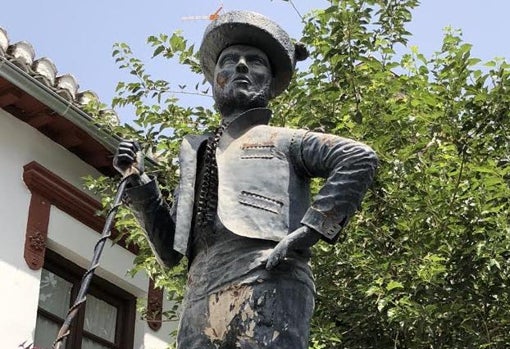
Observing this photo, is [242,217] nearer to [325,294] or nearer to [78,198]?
[325,294]

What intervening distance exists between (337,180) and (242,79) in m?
0.73

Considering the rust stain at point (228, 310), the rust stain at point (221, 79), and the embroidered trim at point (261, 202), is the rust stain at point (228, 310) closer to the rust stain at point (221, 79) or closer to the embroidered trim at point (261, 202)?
the embroidered trim at point (261, 202)

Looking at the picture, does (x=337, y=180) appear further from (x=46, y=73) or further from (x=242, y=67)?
(x=46, y=73)

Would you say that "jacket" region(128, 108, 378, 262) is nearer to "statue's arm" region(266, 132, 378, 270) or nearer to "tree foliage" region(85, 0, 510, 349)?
"statue's arm" region(266, 132, 378, 270)

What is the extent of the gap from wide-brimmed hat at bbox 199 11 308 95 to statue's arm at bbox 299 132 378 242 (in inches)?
20.0

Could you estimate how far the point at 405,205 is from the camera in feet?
26.7

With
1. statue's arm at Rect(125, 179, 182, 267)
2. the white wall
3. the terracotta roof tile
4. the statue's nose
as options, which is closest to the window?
the white wall

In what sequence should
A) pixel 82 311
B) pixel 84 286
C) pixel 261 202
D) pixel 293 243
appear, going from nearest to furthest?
pixel 84 286 → pixel 293 243 → pixel 261 202 → pixel 82 311

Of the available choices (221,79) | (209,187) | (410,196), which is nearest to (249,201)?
(209,187)

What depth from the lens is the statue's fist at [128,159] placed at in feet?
13.6

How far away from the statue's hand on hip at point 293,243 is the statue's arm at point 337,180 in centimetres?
2

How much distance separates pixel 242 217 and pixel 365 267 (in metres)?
4.31

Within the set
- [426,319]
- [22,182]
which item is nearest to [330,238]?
[426,319]

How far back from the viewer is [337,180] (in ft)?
12.5
